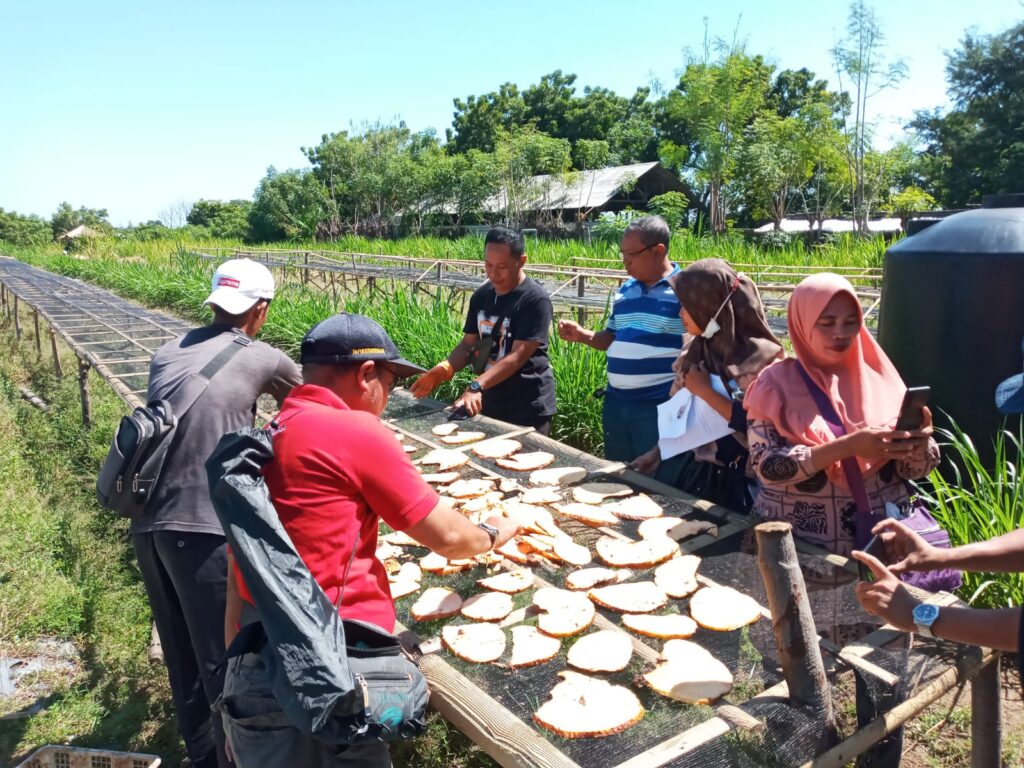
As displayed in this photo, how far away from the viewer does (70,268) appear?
69.4 ft

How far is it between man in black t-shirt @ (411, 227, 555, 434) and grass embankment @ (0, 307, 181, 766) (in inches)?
67.9

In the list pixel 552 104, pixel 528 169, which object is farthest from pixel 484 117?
pixel 528 169

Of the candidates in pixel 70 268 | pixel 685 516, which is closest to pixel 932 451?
pixel 685 516

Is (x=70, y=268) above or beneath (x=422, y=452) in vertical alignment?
above

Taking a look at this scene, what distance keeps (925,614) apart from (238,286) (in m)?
1.92

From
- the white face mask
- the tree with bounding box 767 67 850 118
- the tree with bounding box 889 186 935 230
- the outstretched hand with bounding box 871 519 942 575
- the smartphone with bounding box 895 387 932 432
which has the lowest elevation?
the outstretched hand with bounding box 871 519 942 575

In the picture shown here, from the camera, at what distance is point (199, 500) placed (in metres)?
2.01

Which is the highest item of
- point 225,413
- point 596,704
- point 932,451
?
point 225,413

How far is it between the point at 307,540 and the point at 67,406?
654 centimetres

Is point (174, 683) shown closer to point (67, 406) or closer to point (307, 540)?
point (307, 540)

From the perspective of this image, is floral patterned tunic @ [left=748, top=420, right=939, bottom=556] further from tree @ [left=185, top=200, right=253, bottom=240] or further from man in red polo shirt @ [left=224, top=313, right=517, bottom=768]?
tree @ [left=185, top=200, right=253, bottom=240]

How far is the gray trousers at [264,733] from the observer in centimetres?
128

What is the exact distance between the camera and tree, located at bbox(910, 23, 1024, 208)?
841 inches

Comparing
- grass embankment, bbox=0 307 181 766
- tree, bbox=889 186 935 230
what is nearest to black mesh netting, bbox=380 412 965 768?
grass embankment, bbox=0 307 181 766
